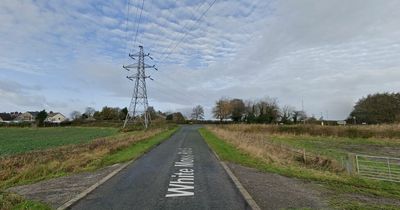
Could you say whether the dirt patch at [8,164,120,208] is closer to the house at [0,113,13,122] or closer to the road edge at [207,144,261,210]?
the road edge at [207,144,261,210]

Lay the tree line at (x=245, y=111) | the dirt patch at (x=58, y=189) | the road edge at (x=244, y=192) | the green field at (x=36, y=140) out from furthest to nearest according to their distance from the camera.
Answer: the tree line at (x=245, y=111)
the green field at (x=36, y=140)
the dirt patch at (x=58, y=189)
the road edge at (x=244, y=192)

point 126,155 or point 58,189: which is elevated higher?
point 126,155

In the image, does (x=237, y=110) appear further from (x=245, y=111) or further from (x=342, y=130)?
(x=342, y=130)

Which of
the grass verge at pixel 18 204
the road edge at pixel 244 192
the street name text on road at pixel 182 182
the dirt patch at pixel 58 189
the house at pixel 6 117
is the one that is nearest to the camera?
the grass verge at pixel 18 204

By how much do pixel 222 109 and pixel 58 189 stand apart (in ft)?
421

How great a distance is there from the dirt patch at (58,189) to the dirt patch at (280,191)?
4682 mm

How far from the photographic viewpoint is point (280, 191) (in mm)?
9094

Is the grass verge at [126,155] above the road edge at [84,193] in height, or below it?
above

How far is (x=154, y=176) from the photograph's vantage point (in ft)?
38.2

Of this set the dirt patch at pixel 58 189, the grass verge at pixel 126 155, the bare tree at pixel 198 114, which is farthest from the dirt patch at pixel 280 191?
the bare tree at pixel 198 114

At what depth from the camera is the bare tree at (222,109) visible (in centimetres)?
13575

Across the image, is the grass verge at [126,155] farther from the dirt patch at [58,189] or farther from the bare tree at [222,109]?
the bare tree at [222,109]

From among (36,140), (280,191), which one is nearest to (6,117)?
(36,140)

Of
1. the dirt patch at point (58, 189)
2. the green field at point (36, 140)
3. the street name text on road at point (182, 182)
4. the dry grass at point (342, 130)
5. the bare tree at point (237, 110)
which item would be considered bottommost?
the dirt patch at point (58, 189)
